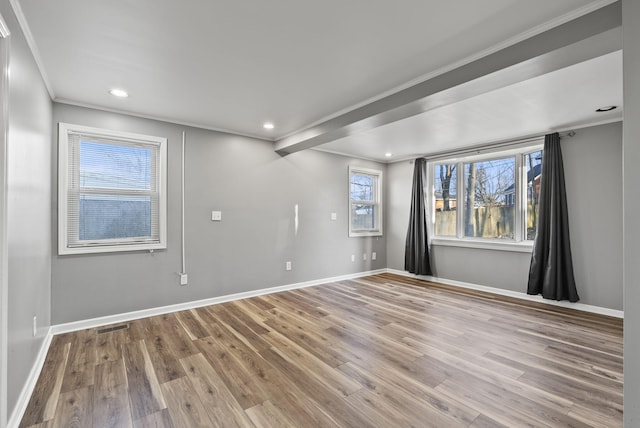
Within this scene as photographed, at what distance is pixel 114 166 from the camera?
132 inches

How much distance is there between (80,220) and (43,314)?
3.26 ft

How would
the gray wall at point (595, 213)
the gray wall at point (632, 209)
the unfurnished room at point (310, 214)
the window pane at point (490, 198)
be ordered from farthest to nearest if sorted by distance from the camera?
the window pane at point (490, 198) → the gray wall at point (595, 213) → the unfurnished room at point (310, 214) → the gray wall at point (632, 209)

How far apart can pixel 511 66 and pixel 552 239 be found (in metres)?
2.95

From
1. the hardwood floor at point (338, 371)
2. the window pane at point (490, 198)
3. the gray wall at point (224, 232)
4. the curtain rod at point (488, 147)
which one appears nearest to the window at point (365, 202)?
the gray wall at point (224, 232)

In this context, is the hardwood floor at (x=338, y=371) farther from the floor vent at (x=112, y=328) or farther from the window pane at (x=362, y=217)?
the window pane at (x=362, y=217)

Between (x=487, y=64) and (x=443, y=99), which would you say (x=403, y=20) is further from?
(x=443, y=99)

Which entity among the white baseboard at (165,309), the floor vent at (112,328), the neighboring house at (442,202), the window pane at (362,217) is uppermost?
the neighboring house at (442,202)

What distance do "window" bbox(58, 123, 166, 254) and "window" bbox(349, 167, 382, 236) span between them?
10.9 feet

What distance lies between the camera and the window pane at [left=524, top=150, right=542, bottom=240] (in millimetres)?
4328

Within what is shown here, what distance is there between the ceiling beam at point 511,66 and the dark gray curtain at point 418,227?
269 centimetres

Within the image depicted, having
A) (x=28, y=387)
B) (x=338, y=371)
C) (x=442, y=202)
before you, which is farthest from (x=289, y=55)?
(x=442, y=202)

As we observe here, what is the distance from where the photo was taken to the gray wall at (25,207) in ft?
5.41

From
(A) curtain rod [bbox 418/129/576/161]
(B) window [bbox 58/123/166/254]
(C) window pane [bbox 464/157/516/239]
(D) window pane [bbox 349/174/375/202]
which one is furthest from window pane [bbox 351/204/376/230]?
(B) window [bbox 58/123/166/254]

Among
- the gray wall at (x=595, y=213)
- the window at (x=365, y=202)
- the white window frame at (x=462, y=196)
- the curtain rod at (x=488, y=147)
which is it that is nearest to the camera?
the gray wall at (x=595, y=213)
